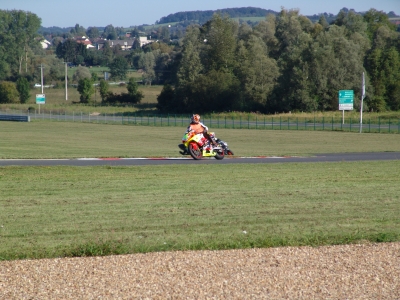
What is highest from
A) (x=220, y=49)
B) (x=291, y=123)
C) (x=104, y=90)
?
(x=220, y=49)

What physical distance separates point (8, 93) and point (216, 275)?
112387mm

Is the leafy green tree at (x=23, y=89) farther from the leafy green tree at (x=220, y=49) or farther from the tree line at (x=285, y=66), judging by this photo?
the leafy green tree at (x=220, y=49)

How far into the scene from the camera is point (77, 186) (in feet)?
49.6

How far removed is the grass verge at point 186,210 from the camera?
928cm

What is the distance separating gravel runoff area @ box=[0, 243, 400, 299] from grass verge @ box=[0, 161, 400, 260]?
510 millimetres

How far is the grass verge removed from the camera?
365 inches

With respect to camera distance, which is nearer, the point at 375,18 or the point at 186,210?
the point at 186,210

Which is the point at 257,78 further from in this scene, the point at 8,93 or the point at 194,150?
the point at 194,150

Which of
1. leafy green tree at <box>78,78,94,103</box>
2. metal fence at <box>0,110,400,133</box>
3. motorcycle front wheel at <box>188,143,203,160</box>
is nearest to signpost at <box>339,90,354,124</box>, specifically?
metal fence at <box>0,110,400,133</box>

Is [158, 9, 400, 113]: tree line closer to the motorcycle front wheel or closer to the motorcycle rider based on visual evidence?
the motorcycle rider

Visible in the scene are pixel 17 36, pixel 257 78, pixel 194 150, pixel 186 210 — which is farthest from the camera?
pixel 17 36

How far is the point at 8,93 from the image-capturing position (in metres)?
114

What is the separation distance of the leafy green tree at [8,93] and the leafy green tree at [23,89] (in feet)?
3.05

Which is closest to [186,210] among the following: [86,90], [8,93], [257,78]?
[257,78]
